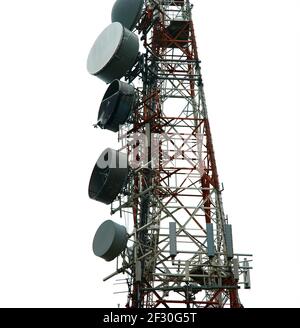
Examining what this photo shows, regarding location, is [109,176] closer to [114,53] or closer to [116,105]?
[116,105]

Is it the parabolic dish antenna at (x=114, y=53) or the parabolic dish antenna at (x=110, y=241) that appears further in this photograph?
the parabolic dish antenna at (x=114, y=53)

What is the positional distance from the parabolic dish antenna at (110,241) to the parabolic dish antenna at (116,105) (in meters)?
5.73

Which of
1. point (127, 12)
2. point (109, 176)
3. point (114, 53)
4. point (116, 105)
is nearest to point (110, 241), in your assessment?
point (109, 176)

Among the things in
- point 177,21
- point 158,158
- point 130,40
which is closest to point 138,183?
point 158,158

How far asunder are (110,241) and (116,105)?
24.1 feet

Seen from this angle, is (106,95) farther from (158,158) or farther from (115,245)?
(115,245)

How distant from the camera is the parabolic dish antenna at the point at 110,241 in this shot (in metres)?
32.7

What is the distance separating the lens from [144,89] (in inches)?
1478

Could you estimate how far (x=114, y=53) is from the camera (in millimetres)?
35750

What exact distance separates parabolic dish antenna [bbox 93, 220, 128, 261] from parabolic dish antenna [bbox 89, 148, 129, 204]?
63.7 inches

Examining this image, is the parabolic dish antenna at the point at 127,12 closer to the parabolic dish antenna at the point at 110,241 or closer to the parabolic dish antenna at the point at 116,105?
the parabolic dish antenna at the point at 116,105

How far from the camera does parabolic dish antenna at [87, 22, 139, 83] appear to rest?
35.8m
